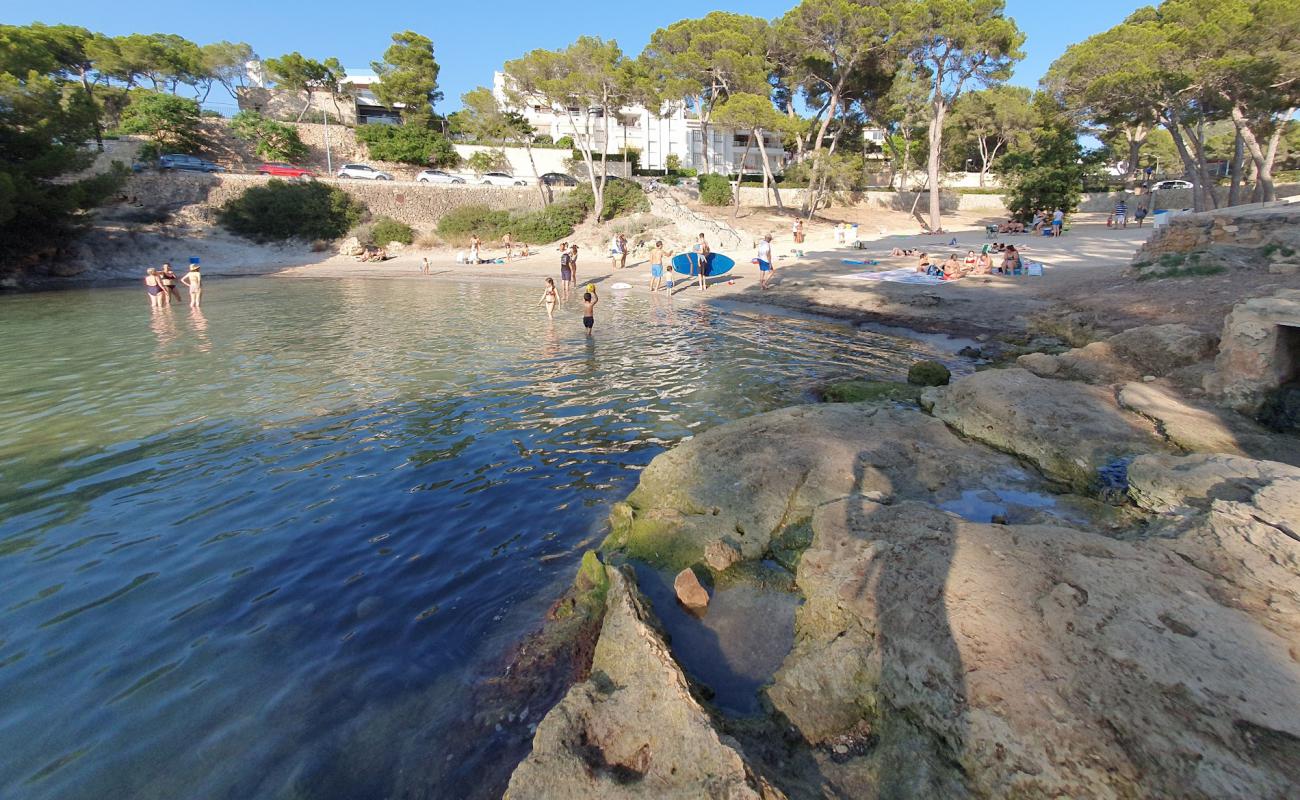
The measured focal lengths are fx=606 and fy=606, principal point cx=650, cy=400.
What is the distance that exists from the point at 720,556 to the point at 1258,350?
Result: 24.8ft

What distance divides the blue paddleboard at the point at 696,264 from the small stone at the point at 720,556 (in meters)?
21.1

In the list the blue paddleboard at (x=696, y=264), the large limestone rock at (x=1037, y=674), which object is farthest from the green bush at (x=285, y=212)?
the large limestone rock at (x=1037, y=674)

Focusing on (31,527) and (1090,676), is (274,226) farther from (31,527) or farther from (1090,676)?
(1090,676)

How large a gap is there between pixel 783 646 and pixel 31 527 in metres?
7.57

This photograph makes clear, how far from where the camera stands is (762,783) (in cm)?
281

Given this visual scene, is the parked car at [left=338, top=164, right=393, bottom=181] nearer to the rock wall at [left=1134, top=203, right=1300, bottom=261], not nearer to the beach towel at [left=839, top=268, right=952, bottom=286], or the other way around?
the beach towel at [left=839, top=268, right=952, bottom=286]

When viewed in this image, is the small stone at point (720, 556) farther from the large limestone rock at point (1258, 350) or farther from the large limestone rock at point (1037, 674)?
the large limestone rock at point (1258, 350)

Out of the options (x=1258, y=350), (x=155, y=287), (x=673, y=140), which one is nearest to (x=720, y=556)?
(x=1258, y=350)

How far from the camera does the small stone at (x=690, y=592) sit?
4789 millimetres

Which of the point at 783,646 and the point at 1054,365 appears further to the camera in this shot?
the point at 1054,365

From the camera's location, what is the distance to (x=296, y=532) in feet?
20.7

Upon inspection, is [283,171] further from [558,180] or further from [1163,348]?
[1163,348]

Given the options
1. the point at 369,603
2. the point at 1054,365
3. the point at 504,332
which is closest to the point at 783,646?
the point at 369,603

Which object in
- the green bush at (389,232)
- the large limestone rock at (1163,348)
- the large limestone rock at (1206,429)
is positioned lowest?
the large limestone rock at (1206,429)
